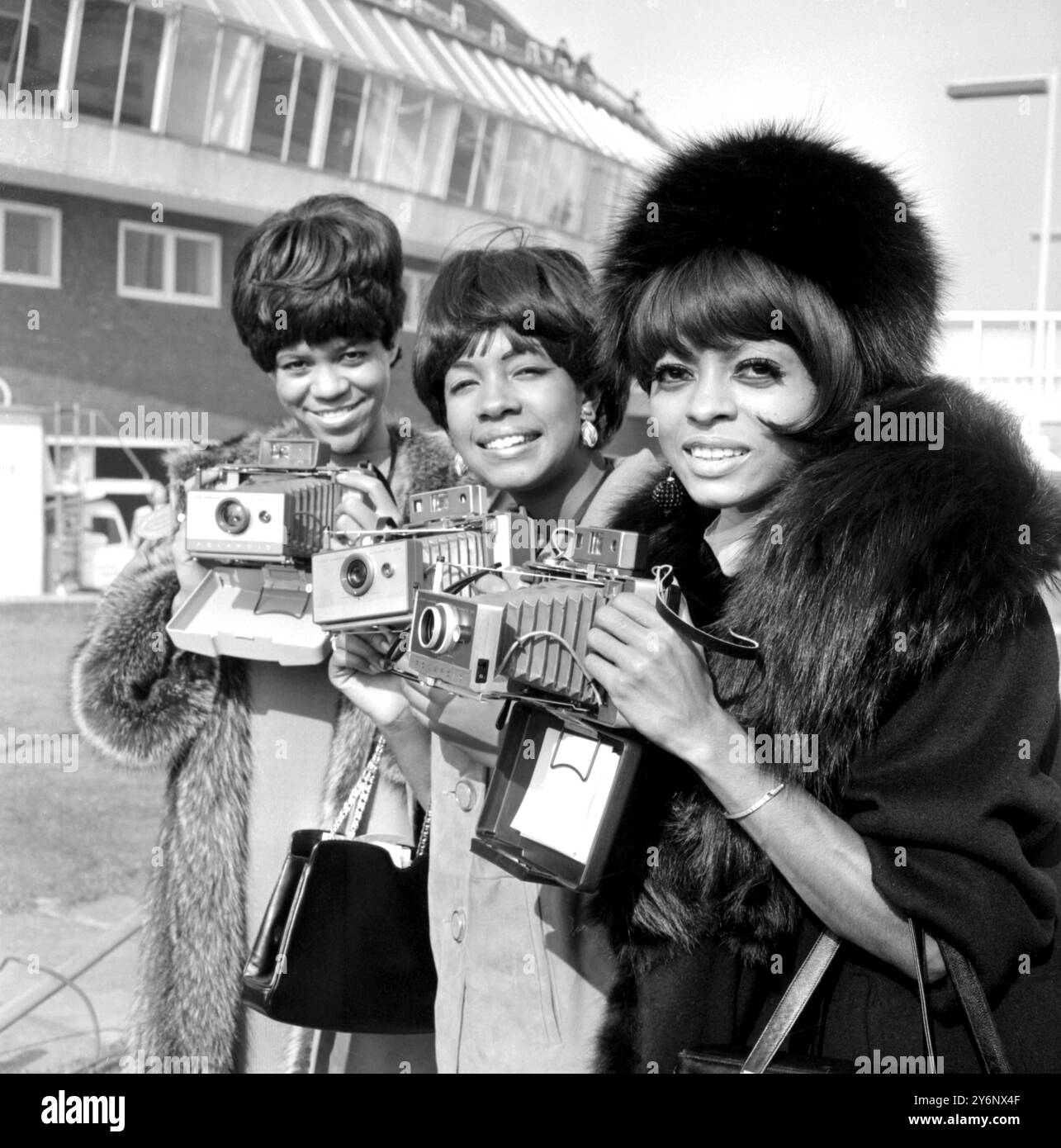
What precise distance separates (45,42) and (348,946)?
881cm

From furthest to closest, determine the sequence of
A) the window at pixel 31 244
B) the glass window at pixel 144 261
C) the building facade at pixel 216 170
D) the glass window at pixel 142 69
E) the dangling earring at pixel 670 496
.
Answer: the glass window at pixel 144 261
the window at pixel 31 244
the glass window at pixel 142 69
the building facade at pixel 216 170
the dangling earring at pixel 670 496

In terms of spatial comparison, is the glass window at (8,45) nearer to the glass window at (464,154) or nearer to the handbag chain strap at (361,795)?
the handbag chain strap at (361,795)

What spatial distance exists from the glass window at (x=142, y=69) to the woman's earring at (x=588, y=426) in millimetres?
14348

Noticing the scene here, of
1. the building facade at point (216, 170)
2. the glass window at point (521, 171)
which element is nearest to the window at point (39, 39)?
the building facade at point (216, 170)

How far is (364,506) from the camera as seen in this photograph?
2.41m

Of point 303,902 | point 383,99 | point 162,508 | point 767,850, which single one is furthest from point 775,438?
point 383,99

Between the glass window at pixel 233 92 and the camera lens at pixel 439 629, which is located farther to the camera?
the glass window at pixel 233 92

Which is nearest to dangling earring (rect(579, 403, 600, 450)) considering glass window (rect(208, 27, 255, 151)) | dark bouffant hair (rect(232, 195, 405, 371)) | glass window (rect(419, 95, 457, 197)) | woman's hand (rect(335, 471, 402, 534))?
woman's hand (rect(335, 471, 402, 534))

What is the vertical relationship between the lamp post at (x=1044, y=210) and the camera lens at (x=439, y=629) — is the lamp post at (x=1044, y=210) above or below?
above

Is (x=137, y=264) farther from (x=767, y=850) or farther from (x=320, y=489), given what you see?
(x=767, y=850)

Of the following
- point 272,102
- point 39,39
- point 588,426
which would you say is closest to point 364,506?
point 588,426

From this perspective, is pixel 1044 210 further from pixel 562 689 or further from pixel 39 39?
pixel 39 39

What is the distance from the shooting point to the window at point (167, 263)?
1708 centimetres
